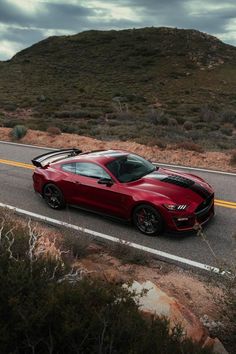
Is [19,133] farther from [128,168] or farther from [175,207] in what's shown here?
[175,207]

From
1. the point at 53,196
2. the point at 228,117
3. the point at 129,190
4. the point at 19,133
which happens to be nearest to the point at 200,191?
the point at 129,190

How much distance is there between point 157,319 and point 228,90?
5924cm

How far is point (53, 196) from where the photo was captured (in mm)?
10836

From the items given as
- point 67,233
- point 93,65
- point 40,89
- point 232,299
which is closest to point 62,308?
point 232,299

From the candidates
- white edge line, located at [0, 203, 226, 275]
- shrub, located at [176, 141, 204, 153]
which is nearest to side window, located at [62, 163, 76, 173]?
white edge line, located at [0, 203, 226, 275]

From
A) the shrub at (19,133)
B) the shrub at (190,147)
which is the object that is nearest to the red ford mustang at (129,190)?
the shrub at (190,147)

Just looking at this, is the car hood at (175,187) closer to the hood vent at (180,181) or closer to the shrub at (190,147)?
the hood vent at (180,181)

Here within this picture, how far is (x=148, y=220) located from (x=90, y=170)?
2.02 meters

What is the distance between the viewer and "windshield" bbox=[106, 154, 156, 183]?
9594 millimetres

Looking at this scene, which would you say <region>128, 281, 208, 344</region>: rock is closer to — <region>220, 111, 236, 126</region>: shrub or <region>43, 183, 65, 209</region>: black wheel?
<region>43, 183, 65, 209</region>: black wheel

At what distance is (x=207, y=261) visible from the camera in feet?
25.7

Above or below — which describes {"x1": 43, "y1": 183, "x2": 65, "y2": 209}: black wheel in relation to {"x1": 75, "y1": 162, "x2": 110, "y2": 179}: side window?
below

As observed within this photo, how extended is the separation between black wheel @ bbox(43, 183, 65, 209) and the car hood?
91.0 inches

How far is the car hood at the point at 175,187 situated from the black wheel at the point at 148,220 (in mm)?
392
